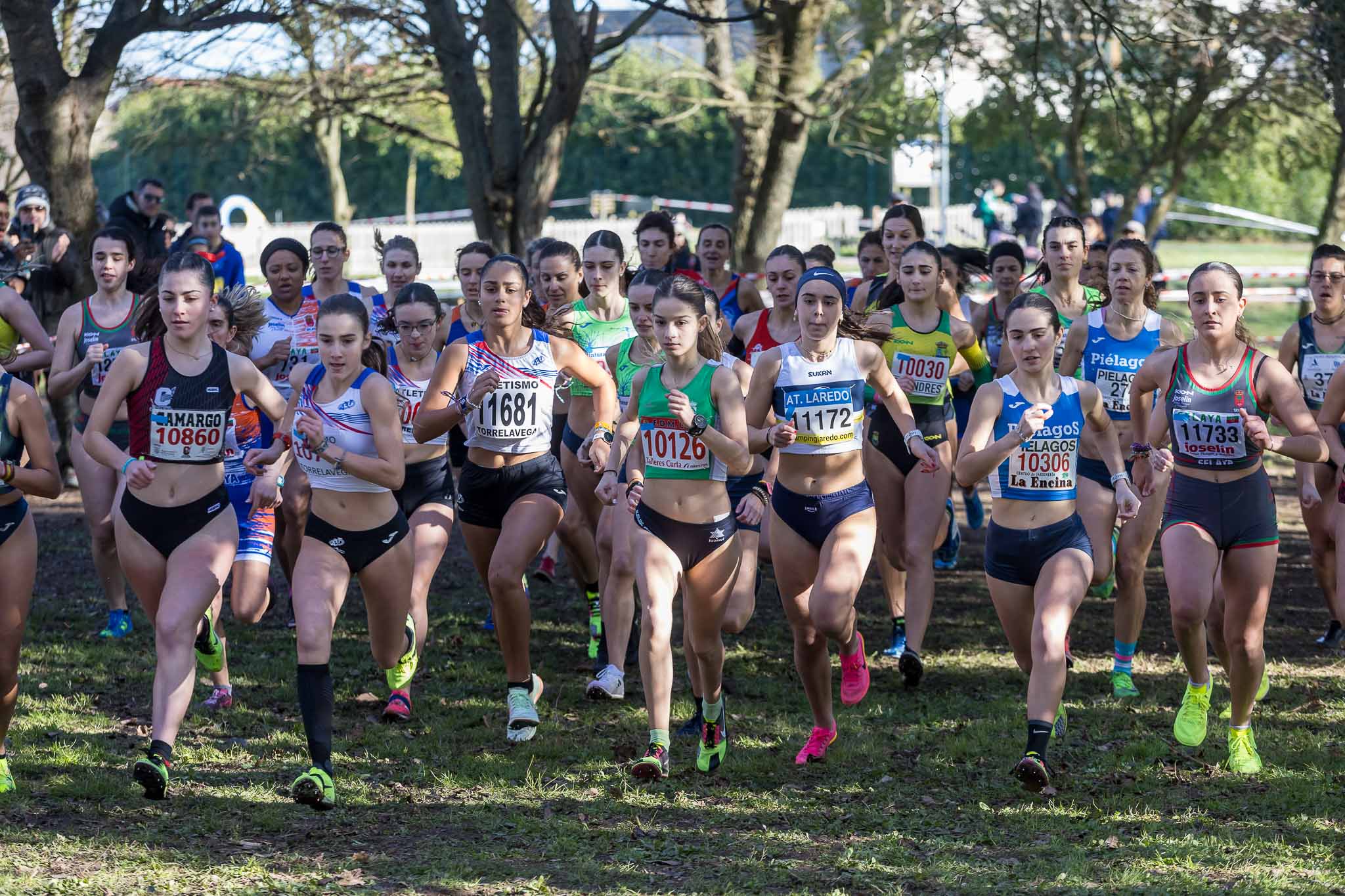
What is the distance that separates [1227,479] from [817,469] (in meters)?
1.71

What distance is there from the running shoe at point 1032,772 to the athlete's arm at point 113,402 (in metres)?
3.57

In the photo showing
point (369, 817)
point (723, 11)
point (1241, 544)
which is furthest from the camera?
point (723, 11)

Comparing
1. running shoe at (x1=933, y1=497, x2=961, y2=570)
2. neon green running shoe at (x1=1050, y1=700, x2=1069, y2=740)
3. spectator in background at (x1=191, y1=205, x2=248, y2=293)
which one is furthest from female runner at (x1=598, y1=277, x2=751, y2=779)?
spectator in background at (x1=191, y1=205, x2=248, y2=293)

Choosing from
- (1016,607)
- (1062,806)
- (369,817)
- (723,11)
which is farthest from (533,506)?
(723,11)

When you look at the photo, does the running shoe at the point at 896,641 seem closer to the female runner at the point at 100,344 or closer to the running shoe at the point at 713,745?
the running shoe at the point at 713,745

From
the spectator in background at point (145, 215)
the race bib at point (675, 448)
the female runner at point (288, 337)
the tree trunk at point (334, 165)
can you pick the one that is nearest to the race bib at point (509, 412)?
the race bib at point (675, 448)

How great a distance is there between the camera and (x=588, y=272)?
328 inches

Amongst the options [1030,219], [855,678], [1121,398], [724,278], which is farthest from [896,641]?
[1030,219]

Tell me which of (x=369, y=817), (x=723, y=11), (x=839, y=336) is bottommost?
(x=369, y=817)

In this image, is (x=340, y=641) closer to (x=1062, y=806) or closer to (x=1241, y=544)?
(x=1062, y=806)

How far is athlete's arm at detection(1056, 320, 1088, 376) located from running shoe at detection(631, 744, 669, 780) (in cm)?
321

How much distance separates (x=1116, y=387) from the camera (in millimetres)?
7789

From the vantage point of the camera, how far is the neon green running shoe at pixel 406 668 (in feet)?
23.5

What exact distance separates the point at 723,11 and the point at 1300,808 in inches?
441
